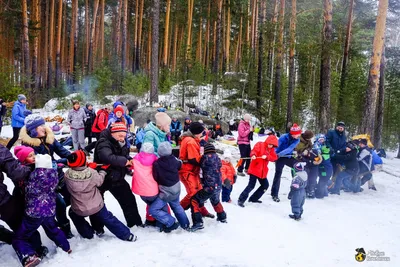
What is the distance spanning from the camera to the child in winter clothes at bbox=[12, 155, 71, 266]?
10.7 feet

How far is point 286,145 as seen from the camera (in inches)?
266

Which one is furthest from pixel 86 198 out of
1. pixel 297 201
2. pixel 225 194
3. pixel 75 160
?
pixel 297 201

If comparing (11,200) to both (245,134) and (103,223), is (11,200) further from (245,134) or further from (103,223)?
(245,134)

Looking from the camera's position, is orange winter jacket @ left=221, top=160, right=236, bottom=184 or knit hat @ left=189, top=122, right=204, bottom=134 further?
orange winter jacket @ left=221, top=160, right=236, bottom=184

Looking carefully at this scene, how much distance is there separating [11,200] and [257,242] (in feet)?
10.8

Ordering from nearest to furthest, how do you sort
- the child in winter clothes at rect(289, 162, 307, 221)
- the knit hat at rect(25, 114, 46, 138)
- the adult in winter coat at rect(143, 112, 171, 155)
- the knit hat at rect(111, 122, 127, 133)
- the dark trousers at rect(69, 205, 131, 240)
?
the knit hat at rect(25, 114, 46, 138) → the dark trousers at rect(69, 205, 131, 240) → the knit hat at rect(111, 122, 127, 133) → the adult in winter coat at rect(143, 112, 171, 155) → the child in winter clothes at rect(289, 162, 307, 221)

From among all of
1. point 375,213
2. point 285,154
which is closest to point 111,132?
point 285,154

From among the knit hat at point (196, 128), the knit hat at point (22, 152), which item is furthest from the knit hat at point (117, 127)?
the knit hat at point (196, 128)

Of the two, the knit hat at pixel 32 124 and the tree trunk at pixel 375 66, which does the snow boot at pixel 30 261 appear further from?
the tree trunk at pixel 375 66

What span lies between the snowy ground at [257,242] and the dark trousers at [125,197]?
0.54 feet

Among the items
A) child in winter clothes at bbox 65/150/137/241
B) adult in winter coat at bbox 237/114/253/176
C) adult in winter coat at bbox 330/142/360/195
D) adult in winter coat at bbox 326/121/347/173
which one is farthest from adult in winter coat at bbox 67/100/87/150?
adult in winter coat at bbox 330/142/360/195

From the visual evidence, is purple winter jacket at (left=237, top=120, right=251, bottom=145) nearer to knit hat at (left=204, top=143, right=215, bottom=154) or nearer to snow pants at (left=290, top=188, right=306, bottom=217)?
snow pants at (left=290, top=188, right=306, bottom=217)

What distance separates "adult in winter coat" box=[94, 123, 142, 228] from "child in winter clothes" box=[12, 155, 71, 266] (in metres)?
0.71

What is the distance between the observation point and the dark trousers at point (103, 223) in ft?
12.7
